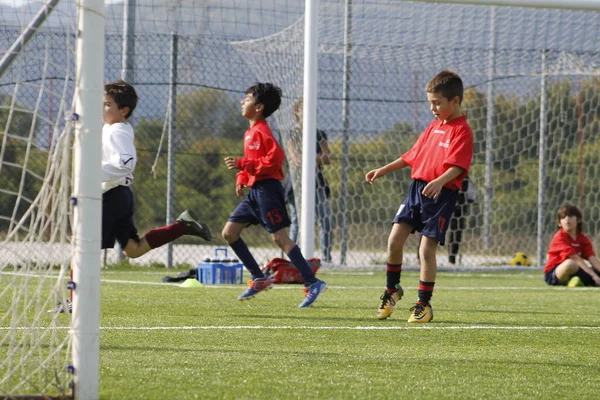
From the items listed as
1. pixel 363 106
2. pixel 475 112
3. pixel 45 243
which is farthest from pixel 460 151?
pixel 475 112

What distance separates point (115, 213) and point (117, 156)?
0.40 m

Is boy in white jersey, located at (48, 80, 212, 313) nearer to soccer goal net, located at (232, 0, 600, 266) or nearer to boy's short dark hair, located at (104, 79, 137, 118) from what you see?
boy's short dark hair, located at (104, 79, 137, 118)

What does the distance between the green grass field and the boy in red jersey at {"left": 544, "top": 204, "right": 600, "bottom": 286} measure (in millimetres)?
1722

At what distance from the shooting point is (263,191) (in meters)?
7.13

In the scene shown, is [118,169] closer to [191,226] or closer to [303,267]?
[191,226]

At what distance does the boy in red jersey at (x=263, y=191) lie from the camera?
280 inches

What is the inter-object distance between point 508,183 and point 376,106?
2168 mm

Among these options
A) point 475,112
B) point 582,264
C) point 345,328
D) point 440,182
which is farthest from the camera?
point 475,112

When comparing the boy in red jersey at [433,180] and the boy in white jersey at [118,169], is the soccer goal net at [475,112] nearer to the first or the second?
the boy in white jersey at [118,169]

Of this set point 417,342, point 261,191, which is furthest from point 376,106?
point 417,342

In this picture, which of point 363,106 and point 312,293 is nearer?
point 312,293

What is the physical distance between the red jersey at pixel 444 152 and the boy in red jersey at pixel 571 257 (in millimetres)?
3756

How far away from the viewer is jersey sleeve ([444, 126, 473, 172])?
6.04 metres

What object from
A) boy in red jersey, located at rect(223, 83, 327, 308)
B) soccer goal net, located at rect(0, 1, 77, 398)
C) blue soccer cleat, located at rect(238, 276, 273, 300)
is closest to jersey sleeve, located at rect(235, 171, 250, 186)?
boy in red jersey, located at rect(223, 83, 327, 308)
